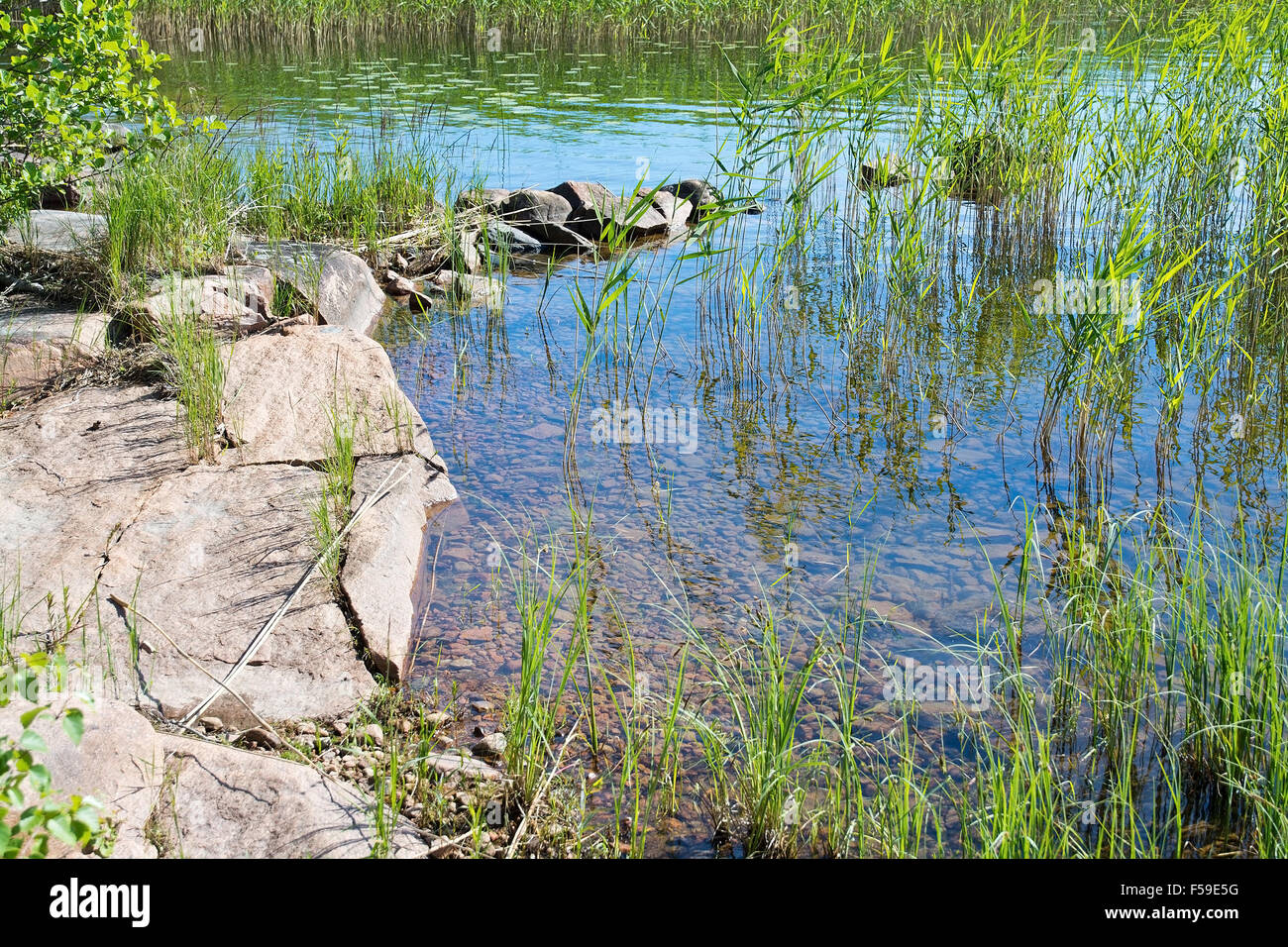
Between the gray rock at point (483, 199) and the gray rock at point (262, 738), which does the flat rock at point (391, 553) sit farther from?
the gray rock at point (483, 199)

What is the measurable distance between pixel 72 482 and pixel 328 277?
2.69 metres

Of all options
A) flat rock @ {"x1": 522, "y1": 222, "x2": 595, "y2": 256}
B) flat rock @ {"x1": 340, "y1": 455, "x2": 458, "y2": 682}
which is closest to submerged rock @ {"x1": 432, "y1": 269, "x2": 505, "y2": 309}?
flat rock @ {"x1": 522, "y1": 222, "x2": 595, "y2": 256}

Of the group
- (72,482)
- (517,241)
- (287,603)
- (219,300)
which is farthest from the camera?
(517,241)

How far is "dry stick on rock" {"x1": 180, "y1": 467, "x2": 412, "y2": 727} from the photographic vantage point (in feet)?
8.81

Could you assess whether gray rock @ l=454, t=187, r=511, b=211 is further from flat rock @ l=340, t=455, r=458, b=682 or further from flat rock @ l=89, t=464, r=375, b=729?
flat rock @ l=89, t=464, r=375, b=729

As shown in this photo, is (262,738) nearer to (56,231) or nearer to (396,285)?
(56,231)

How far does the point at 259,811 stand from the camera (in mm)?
2273

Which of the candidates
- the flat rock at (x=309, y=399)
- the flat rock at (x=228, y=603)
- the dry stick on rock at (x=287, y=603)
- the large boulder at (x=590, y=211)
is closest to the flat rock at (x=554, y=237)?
the large boulder at (x=590, y=211)

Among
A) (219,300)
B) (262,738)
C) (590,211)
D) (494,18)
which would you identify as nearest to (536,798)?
(262,738)

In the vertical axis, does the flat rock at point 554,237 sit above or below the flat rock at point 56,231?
below

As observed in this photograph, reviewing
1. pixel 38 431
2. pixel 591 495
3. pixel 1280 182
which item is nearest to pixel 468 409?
pixel 591 495

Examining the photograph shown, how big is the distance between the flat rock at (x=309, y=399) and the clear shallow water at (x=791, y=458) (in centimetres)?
38

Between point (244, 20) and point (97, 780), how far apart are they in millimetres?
19904

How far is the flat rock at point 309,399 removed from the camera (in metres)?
4.17
